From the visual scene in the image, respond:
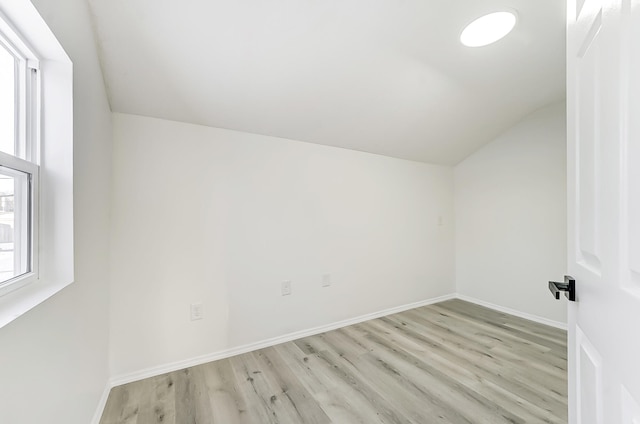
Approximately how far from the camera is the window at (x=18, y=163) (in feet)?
2.96

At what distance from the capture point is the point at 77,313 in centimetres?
121

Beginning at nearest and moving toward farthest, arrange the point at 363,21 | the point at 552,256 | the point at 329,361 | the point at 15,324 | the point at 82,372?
the point at 15,324
the point at 82,372
the point at 363,21
the point at 329,361
the point at 552,256

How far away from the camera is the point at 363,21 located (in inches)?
60.1

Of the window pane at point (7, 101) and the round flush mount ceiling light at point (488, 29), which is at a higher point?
the round flush mount ceiling light at point (488, 29)

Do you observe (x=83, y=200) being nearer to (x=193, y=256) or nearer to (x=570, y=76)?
(x=193, y=256)

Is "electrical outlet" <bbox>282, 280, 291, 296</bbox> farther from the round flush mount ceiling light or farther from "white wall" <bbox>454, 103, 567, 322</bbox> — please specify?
"white wall" <bbox>454, 103, 567, 322</bbox>

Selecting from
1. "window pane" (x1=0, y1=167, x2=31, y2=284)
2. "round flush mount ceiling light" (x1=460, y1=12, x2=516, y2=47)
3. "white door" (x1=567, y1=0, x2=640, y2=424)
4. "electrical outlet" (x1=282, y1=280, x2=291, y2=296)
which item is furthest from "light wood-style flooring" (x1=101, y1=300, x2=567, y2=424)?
"round flush mount ceiling light" (x1=460, y1=12, x2=516, y2=47)

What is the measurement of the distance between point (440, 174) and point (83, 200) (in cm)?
352

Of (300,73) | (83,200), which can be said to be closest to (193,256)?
(83,200)

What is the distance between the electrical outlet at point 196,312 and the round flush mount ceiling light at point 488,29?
8.53 ft

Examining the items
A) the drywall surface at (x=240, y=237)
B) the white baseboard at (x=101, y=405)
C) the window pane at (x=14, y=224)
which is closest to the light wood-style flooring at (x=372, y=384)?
the white baseboard at (x=101, y=405)

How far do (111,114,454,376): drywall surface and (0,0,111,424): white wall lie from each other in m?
0.19

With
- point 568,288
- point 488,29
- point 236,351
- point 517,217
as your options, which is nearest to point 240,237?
point 236,351

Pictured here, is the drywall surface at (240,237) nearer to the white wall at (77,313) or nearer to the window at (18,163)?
the white wall at (77,313)
